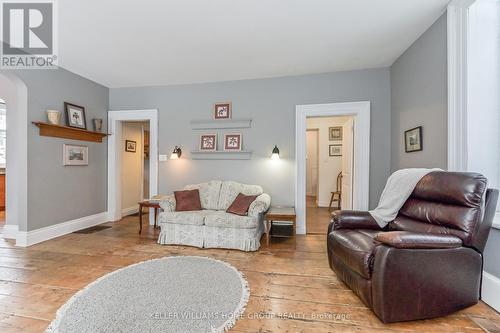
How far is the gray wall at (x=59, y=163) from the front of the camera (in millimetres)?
3178

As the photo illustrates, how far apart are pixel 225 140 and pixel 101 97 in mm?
2489

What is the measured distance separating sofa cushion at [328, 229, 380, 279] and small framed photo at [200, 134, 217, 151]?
2463mm

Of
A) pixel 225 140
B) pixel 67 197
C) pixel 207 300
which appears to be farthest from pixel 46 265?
pixel 225 140

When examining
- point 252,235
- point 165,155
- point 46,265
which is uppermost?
point 165,155

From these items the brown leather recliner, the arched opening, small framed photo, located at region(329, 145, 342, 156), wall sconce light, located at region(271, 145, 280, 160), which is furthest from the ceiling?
small framed photo, located at region(329, 145, 342, 156)

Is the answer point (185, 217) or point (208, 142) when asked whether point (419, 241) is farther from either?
point (208, 142)

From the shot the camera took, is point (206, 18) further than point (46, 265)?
No

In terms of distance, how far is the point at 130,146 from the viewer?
5.09m

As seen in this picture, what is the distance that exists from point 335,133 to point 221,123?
3.53 meters

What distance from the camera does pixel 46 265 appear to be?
2.53 m

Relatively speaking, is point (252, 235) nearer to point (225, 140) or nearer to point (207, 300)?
point (207, 300)

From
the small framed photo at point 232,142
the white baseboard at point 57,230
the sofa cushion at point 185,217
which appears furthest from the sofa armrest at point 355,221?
the white baseboard at point 57,230

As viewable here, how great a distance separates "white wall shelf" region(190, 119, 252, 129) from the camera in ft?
12.9

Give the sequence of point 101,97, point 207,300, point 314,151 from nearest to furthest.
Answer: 1. point 207,300
2. point 101,97
3. point 314,151
